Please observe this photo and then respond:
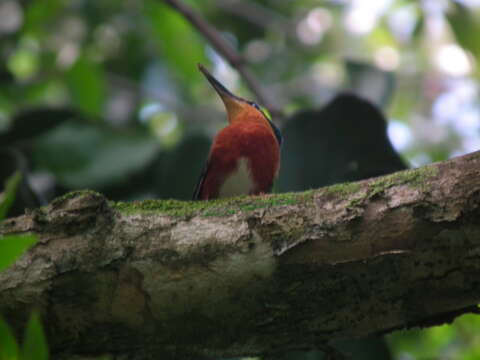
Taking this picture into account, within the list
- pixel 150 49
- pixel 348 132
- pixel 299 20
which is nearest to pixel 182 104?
pixel 150 49

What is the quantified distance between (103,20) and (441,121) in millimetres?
5646

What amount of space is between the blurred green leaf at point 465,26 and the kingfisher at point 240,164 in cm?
171

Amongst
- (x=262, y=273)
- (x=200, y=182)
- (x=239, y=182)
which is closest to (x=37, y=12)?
(x=200, y=182)

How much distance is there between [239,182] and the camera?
3656mm

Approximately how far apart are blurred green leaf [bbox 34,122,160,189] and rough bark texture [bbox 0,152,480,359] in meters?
2.04

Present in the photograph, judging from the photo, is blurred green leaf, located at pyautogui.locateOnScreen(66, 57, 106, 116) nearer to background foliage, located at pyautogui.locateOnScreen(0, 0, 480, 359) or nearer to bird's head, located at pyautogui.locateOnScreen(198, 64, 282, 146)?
background foliage, located at pyautogui.locateOnScreen(0, 0, 480, 359)

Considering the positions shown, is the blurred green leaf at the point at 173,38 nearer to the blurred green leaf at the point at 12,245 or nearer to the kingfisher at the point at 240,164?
the kingfisher at the point at 240,164

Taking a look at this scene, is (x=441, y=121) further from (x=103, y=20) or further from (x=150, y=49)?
(x=103, y=20)

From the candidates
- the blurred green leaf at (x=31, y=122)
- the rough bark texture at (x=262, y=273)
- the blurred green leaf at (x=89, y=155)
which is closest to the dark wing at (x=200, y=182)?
the blurred green leaf at (x=89, y=155)

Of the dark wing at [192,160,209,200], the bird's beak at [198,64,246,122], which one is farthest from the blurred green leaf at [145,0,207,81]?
the dark wing at [192,160,209,200]

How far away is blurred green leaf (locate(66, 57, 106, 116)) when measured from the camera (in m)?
4.73

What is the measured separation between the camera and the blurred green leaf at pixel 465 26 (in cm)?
449

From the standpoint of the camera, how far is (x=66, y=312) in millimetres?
1931

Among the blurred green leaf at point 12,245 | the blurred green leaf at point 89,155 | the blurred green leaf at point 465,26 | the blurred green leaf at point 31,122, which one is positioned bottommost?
the blurred green leaf at point 12,245
